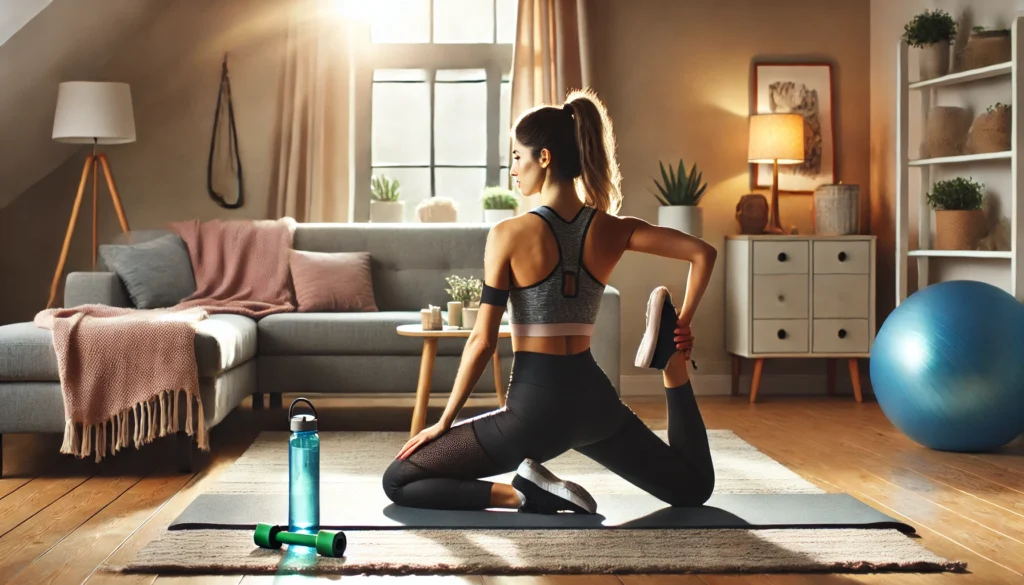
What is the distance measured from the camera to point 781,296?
206 inches

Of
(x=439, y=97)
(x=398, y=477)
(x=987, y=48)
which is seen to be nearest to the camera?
(x=398, y=477)

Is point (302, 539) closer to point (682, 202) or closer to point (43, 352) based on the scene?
point (43, 352)

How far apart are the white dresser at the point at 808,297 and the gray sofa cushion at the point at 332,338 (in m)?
1.79

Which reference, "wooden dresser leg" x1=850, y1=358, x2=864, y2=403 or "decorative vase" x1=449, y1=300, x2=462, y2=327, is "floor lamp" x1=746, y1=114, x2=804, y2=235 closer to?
"wooden dresser leg" x1=850, y1=358, x2=864, y2=403

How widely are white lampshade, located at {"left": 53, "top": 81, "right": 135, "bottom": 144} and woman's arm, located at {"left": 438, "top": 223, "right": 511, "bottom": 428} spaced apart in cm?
303

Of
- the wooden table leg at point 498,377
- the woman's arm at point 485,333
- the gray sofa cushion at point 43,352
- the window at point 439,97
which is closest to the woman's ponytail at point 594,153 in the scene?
the woman's arm at point 485,333

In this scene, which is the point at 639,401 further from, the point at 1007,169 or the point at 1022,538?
the point at 1022,538

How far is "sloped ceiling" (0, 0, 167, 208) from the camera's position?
4.54 meters

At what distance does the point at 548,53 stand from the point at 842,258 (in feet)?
5.84

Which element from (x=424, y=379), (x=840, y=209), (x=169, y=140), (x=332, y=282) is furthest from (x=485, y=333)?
(x=169, y=140)

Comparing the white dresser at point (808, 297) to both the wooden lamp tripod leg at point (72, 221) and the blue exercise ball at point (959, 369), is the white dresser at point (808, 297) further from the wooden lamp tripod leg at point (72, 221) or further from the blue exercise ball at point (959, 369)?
the wooden lamp tripod leg at point (72, 221)

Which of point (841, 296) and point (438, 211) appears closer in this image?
point (841, 296)

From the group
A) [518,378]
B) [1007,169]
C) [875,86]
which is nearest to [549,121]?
[518,378]

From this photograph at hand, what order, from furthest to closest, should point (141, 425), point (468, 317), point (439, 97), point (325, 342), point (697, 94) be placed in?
point (439, 97)
point (697, 94)
point (325, 342)
point (468, 317)
point (141, 425)
